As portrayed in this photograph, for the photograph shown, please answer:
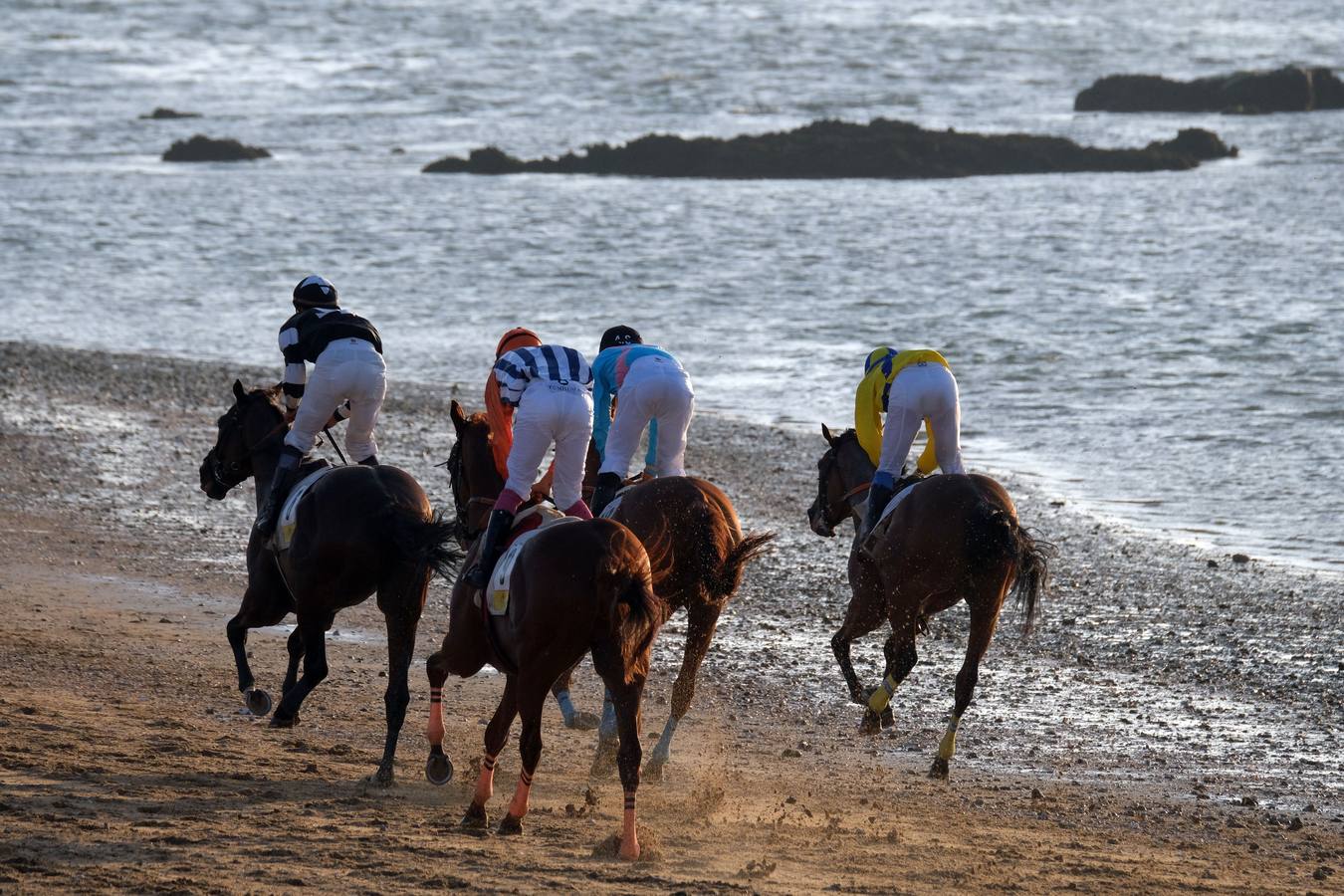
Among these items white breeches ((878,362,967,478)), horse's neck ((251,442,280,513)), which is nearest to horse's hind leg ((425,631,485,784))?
horse's neck ((251,442,280,513))

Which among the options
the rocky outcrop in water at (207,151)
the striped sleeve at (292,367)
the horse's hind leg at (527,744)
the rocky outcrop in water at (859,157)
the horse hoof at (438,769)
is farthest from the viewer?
the rocky outcrop in water at (207,151)

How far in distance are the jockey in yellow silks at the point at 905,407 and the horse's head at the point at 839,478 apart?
44 cm

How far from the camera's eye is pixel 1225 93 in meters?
66.1

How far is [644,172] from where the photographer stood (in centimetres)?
5494

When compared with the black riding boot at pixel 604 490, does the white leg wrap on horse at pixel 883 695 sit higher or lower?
lower

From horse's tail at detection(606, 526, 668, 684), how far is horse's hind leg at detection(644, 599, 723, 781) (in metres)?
1.79

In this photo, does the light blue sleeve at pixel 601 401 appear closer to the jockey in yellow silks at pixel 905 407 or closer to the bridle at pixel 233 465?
the jockey in yellow silks at pixel 905 407

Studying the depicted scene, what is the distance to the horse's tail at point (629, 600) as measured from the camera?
8016 mm

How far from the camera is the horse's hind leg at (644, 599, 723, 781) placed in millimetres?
9945

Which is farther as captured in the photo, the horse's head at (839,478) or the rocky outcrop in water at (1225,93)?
the rocky outcrop in water at (1225,93)

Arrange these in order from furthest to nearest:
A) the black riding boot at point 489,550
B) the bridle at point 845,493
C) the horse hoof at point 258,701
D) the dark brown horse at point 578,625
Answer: the bridle at point 845,493 → the horse hoof at point 258,701 → the black riding boot at point 489,550 → the dark brown horse at point 578,625

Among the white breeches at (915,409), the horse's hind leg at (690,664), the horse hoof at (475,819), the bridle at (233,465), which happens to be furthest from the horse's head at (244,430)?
the white breeches at (915,409)

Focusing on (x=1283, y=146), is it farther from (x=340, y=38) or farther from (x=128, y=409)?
(x=340, y=38)

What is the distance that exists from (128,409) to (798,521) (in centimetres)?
912
